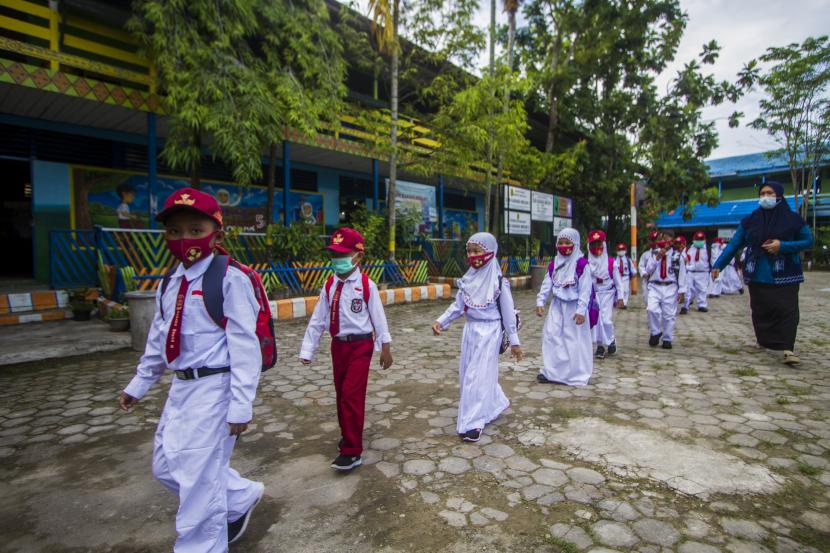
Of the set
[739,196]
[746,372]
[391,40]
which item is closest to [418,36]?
[391,40]

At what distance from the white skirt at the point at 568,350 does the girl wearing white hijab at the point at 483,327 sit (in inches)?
51.4

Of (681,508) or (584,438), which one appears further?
(584,438)

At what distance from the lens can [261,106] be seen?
914 centimetres

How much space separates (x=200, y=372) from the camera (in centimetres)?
206

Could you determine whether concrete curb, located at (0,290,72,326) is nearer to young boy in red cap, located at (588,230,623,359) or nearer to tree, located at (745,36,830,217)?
young boy in red cap, located at (588,230,623,359)

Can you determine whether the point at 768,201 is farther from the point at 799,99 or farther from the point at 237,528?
the point at 799,99

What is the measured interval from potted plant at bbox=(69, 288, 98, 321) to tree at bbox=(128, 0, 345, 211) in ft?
9.47

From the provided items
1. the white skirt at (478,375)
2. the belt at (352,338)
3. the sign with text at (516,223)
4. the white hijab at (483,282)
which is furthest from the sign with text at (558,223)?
the belt at (352,338)

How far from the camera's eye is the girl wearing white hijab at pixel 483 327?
11.8 ft

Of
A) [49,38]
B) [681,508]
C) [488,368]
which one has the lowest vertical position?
[681,508]

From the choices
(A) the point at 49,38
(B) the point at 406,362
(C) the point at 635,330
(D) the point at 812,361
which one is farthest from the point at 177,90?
(D) the point at 812,361

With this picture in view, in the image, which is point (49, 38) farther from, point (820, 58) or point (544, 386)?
point (820, 58)

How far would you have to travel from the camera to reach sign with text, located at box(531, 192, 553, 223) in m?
13.9

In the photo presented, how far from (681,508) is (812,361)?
4.73 metres
